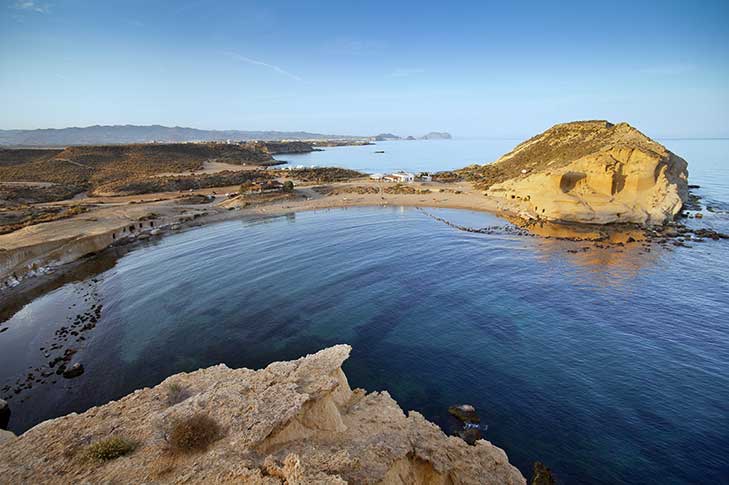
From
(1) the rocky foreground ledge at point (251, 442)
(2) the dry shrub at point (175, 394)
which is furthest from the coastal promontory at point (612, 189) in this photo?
(2) the dry shrub at point (175, 394)

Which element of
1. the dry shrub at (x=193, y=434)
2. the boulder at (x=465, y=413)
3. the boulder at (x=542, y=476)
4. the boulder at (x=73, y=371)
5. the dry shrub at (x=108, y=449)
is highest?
the dry shrub at (x=193, y=434)

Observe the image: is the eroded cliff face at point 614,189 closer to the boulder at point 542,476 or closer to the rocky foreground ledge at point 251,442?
the boulder at point 542,476

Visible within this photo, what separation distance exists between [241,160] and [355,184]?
80689 mm

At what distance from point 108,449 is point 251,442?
4.90 meters

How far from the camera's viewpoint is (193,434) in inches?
435

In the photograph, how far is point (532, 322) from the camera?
27.1 metres

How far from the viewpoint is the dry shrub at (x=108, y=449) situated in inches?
423

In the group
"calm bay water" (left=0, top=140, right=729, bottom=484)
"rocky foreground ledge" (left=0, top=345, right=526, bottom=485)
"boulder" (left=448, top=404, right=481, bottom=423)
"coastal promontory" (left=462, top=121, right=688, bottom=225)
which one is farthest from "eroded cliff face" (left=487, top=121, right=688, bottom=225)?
"rocky foreground ledge" (left=0, top=345, right=526, bottom=485)

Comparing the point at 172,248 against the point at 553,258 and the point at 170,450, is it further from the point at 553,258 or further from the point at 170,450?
the point at 553,258

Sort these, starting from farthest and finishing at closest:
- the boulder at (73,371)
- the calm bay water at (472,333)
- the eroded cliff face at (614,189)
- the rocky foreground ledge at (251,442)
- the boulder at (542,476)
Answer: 1. the eroded cliff face at (614,189)
2. the boulder at (73,371)
3. the calm bay water at (472,333)
4. the boulder at (542,476)
5. the rocky foreground ledge at (251,442)

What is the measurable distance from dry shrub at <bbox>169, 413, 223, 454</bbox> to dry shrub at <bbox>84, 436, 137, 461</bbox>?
1463mm

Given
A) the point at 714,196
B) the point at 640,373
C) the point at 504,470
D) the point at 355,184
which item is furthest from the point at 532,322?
the point at 714,196

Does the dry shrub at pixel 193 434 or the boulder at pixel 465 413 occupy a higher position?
the dry shrub at pixel 193 434

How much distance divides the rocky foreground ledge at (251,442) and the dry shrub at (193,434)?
1.4 inches
